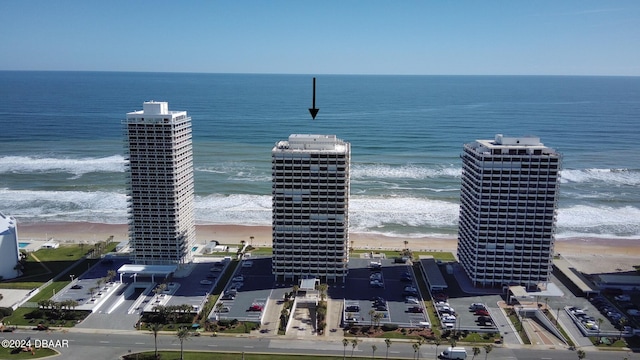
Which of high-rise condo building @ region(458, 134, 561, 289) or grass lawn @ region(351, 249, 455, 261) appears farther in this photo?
grass lawn @ region(351, 249, 455, 261)

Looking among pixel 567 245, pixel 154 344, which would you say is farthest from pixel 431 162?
pixel 154 344

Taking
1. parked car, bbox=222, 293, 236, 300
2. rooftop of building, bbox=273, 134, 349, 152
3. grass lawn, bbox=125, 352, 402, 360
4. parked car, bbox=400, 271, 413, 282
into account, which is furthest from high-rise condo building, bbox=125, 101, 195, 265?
parked car, bbox=400, 271, 413, 282

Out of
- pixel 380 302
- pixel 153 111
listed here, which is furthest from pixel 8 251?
pixel 380 302

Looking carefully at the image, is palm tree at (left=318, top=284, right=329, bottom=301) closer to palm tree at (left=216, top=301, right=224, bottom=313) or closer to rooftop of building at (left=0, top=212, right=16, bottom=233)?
palm tree at (left=216, top=301, right=224, bottom=313)

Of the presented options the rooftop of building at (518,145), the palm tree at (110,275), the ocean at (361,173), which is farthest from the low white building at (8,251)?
the rooftop of building at (518,145)

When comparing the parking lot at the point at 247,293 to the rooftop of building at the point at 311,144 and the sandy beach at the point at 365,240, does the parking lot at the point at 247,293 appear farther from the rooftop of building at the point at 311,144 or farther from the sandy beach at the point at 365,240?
the rooftop of building at the point at 311,144

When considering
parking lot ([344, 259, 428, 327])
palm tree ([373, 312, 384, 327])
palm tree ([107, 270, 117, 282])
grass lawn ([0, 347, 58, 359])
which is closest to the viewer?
grass lawn ([0, 347, 58, 359])

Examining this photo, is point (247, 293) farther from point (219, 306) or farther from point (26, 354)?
point (26, 354)
